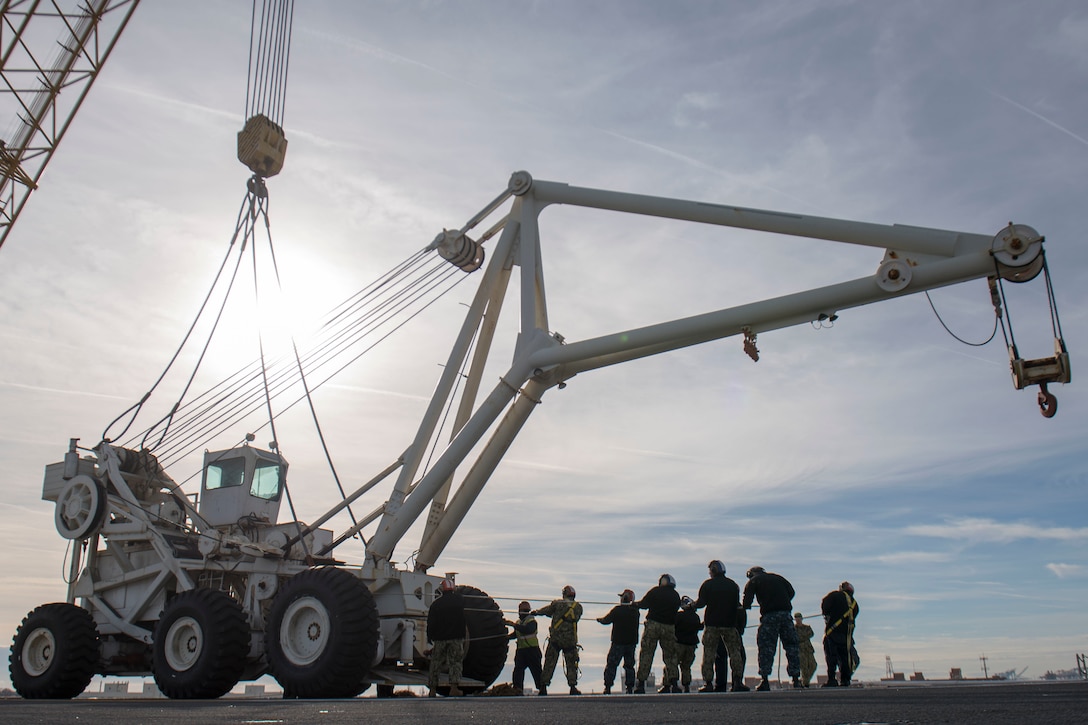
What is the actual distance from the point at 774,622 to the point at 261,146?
14.4m

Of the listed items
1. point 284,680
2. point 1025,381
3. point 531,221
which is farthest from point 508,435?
point 1025,381

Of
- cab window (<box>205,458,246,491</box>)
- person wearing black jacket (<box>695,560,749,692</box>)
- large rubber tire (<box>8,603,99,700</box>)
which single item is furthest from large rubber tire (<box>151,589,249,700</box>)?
person wearing black jacket (<box>695,560,749,692</box>)

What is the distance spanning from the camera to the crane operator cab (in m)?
16.5

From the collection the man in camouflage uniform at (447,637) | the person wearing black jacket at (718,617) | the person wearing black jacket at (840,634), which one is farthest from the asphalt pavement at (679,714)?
the person wearing black jacket at (840,634)

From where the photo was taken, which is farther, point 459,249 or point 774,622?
point 459,249

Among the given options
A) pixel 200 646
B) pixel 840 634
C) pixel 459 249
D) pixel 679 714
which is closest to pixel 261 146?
pixel 459 249

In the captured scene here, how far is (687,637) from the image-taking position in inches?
574

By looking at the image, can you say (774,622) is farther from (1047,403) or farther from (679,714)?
(679,714)

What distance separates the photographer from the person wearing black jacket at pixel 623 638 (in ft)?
48.8

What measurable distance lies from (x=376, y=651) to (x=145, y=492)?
620cm

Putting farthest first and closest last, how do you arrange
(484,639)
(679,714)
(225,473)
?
(225,473) < (484,639) < (679,714)

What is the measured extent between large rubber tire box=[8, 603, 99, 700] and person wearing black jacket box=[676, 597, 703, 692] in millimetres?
9165

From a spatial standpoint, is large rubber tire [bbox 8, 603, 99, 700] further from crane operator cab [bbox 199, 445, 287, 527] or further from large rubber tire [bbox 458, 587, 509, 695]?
large rubber tire [bbox 458, 587, 509, 695]

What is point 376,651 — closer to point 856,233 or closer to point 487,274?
point 487,274
